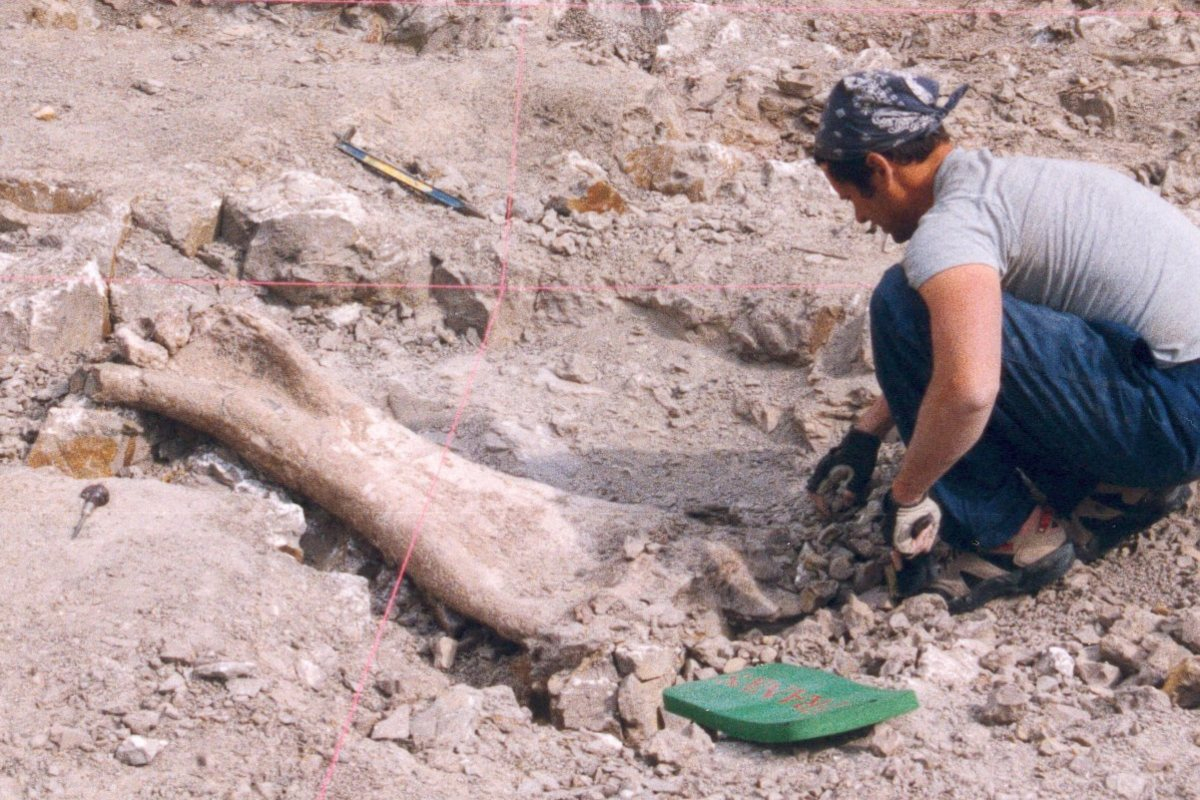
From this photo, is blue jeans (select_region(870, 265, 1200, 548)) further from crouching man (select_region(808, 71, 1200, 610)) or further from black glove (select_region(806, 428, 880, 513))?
black glove (select_region(806, 428, 880, 513))

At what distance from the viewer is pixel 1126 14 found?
17.4ft

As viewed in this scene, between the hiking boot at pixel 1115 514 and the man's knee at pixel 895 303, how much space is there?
61 centimetres

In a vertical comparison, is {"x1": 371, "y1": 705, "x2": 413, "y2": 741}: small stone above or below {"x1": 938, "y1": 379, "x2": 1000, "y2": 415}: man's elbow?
below

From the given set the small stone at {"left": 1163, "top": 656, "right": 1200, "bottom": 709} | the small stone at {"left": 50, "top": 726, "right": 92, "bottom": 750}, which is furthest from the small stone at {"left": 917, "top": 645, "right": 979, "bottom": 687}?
the small stone at {"left": 50, "top": 726, "right": 92, "bottom": 750}

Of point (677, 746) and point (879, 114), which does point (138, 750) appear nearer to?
point (677, 746)

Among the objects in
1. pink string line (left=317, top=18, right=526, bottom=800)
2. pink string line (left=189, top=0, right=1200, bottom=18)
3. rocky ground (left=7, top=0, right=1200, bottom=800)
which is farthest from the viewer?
pink string line (left=189, top=0, right=1200, bottom=18)

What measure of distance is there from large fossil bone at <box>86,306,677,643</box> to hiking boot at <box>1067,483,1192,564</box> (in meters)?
0.91

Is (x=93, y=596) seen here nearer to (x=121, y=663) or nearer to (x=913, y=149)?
(x=121, y=663)

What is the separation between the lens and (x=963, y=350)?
2.19m

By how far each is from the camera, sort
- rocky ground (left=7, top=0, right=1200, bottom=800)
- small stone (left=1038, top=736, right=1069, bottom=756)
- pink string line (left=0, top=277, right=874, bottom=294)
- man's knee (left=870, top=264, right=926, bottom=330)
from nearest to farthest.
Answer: small stone (left=1038, top=736, right=1069, bottom=756), rocky ground (left=7, top=0, right=1200, bottom=800), man's knee (left=870, top=264, right=926, bottom=330), pink string line (left=0, top=277, right=874, bottom=294)

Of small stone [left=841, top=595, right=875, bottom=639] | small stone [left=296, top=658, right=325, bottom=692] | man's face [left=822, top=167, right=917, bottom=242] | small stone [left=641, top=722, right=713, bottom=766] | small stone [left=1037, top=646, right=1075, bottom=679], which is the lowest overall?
small stone [left=296, top=658, right=325, bottom=692]

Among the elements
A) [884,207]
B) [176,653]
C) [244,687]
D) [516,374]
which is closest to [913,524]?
[884,207]

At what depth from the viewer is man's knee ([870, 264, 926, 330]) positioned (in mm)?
2422

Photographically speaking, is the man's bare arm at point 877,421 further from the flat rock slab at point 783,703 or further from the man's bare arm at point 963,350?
the flat rock slab at point 783,703
